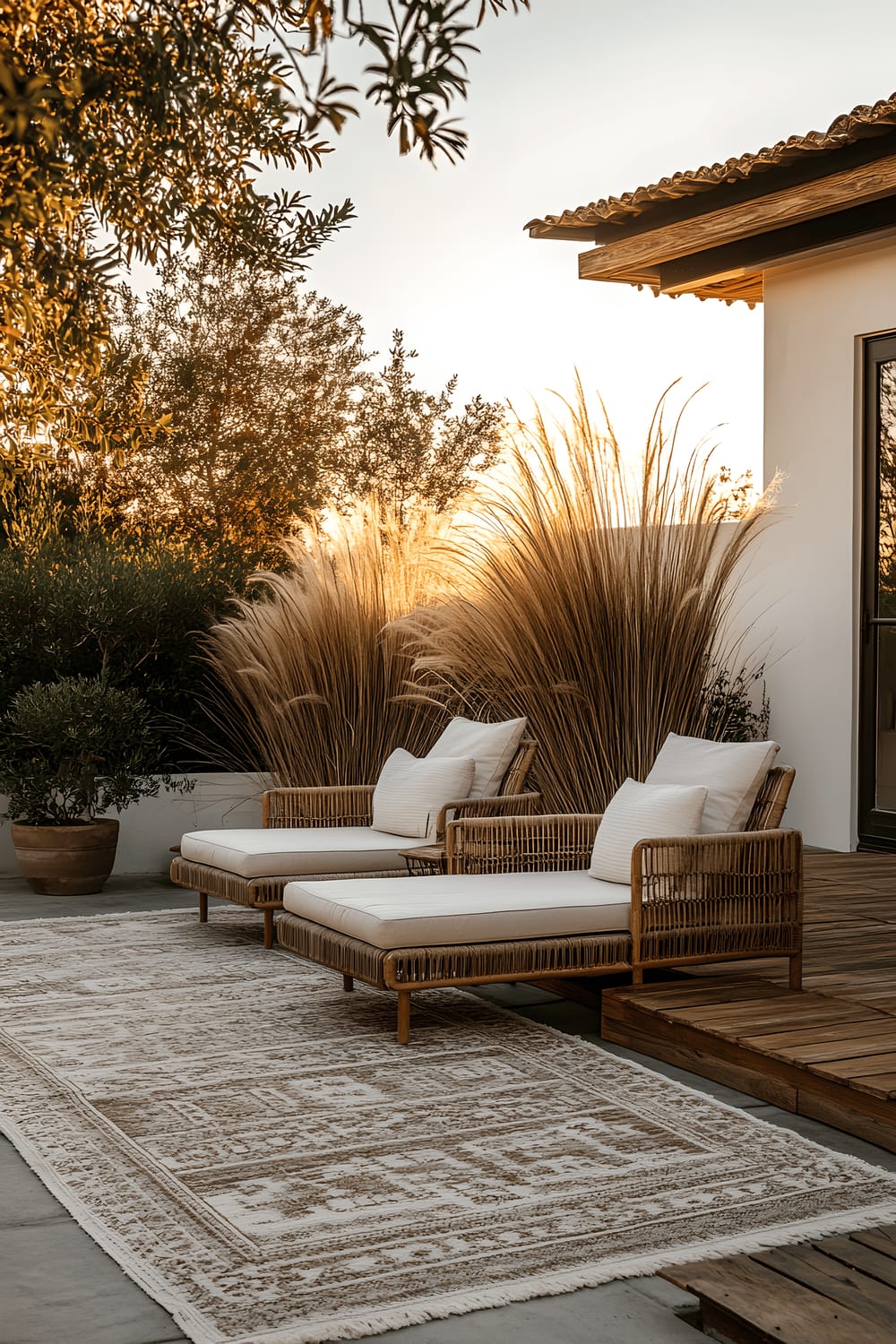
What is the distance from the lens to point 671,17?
422 inches

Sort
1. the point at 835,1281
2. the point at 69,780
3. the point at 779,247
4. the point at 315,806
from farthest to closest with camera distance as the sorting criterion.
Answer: the point at 779,247 < the point at 69,780 < the point at 315,806 < the point at 835,1281

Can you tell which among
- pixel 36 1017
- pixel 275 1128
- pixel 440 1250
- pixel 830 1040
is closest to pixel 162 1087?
pixel 275 1128

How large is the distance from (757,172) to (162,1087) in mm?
5767

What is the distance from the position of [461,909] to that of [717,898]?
81cm

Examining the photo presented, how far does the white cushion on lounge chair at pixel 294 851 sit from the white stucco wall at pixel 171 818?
180cm

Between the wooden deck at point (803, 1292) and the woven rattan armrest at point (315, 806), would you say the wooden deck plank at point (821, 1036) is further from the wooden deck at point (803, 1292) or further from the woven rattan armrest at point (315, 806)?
the woven rattan armrest at point (315, 806)

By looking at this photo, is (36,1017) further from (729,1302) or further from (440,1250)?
(729,1302)

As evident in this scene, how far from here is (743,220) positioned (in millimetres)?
7410

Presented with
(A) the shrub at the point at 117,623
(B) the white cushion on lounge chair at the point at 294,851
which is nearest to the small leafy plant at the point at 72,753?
(A) the shrub at the point at 117,623

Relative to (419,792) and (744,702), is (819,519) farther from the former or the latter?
(419,792)

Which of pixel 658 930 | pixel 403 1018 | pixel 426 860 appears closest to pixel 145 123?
pixel 403 1018

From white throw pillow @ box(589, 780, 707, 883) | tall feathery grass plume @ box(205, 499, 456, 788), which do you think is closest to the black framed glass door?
tall feathery grass plume @ box(205, 499, 456, 788)

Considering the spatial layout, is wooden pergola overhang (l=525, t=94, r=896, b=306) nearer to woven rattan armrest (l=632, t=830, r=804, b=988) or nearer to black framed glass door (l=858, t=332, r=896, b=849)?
black framed glass door (l=858, t=332, r=896, b=849)

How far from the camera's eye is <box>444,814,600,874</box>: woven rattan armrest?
4926 millimetres
